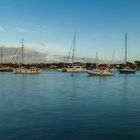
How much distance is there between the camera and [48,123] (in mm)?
22844

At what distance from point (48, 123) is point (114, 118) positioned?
558cm

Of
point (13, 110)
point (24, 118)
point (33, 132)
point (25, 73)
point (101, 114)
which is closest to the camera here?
A: point (33, 132)

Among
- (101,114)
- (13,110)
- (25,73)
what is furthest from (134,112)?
(25,73)

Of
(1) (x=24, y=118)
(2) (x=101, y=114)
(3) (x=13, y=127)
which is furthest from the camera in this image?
(2) (x=101, y=114)

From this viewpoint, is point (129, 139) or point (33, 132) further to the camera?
point (33, 132)

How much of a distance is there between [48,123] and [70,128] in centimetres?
239

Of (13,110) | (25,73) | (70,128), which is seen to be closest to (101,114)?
(70,128)

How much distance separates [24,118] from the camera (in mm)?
24766

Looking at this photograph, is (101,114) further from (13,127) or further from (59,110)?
(13,127)

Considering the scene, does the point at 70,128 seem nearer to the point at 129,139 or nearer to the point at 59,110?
the point at 129,139

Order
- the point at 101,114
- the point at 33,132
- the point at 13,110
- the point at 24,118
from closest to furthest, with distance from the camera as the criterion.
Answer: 1. the point at 33,132
2. the point at 24,118
3. the point at 101,114
4. the point at 13,110

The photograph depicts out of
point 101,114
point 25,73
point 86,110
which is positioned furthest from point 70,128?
point 25,73

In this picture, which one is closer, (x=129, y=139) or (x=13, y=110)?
(x=129, y=139)

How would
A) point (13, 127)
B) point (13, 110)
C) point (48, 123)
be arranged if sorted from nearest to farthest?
point (13, 127), point (48, 123), point (13, 110)
